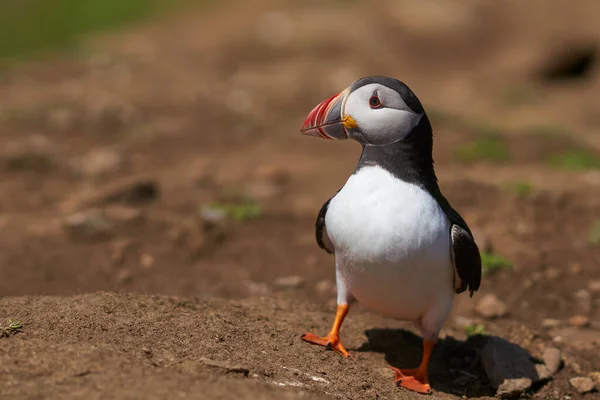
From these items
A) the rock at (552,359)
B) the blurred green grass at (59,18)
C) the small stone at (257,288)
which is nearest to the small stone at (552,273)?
the rock at (552,359)

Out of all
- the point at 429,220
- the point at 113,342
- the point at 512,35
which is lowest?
the point at 113,342

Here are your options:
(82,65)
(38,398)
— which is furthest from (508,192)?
(82,65)

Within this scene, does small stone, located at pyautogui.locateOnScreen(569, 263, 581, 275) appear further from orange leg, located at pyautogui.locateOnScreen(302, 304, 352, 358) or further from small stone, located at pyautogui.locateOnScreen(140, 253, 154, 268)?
small stone, located at pyautogui.locateOnScreen(140, 253, 154, 268)

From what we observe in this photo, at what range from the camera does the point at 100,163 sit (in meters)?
10.2

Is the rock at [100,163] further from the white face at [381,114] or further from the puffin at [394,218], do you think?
the white face at [381,114]

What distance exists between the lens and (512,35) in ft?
59.7

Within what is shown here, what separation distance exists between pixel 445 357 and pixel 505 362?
0.56 m

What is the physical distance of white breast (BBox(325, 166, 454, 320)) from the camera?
4734 mm

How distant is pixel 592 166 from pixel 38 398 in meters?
8.70

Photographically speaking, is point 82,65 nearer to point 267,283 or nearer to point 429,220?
point 267,283

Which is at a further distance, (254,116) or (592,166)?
(254,116)

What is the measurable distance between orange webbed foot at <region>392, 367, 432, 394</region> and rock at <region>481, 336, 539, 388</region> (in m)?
0.60

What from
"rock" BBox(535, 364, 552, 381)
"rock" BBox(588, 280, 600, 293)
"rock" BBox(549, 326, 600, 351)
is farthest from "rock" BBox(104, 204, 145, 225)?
"rock" BBox(588, 280, 600, 293)

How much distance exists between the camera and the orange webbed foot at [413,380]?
198 inches
